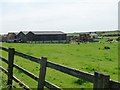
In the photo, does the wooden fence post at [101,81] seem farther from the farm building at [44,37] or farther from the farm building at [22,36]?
the farm building at [22,36]

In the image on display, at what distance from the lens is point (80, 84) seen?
1213cm

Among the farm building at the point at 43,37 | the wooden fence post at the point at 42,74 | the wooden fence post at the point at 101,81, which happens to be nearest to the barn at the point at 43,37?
the farm building at the point at 43,37

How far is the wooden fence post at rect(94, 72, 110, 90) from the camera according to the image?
4.27 meters

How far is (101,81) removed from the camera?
4.36 meters

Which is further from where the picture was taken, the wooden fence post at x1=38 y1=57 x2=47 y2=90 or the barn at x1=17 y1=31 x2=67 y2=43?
the barn at x1=17 y1=31 x2=67 y2=43

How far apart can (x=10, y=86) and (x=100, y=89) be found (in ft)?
18.2

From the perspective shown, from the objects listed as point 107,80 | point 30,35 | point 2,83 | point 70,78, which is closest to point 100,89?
point 107,80

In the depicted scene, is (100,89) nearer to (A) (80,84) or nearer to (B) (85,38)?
(A) (80,84)

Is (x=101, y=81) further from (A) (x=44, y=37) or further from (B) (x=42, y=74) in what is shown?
(A) (x=44, y=37)

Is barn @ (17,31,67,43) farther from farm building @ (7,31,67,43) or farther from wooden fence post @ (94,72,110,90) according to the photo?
wooden fence post @ (94,72,110,90)

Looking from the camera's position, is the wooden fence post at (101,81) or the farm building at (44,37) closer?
the wooden fence post at (101,81)

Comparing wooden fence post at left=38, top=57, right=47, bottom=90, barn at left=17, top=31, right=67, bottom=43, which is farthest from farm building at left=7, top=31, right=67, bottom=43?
wooden fence post at left=38, top=57, right=47, bottom=90

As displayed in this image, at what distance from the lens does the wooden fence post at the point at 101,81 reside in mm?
4273

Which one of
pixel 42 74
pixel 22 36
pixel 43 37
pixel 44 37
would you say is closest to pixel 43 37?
pixel 43 37
